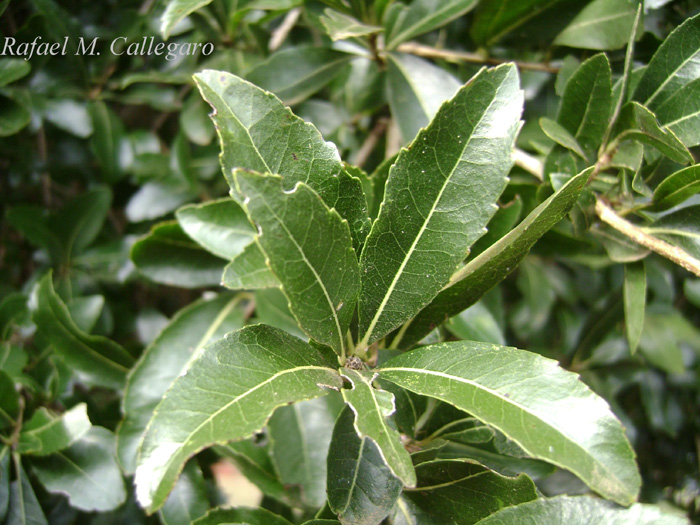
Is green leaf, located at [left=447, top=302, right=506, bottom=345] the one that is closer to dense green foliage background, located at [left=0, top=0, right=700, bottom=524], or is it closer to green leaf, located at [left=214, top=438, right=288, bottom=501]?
dense green foliage background, located at [left=0, top=0, right=700, bottom=524]

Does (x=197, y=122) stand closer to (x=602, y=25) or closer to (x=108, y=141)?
(x=108, y=141)

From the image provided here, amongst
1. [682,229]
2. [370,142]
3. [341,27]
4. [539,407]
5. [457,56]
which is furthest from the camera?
[370,142]

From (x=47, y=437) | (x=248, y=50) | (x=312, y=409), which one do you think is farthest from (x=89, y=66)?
(x=312, y=409)

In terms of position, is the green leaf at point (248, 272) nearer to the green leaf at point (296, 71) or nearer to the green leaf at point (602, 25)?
the green leaf at point (296, 71)

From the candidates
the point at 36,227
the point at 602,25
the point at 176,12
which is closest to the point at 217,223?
the point at 176,12

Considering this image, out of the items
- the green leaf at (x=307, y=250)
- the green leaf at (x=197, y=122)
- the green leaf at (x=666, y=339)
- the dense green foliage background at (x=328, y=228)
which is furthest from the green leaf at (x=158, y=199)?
the green leaf at (x=666, y=339)

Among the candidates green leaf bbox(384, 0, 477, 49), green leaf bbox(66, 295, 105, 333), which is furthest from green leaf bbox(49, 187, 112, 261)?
green leaf bbox(384, 0, 477, 49)
